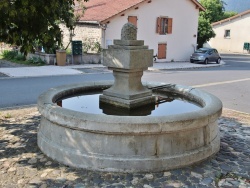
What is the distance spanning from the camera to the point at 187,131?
5.27 meters

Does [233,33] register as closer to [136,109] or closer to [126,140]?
[136,109]

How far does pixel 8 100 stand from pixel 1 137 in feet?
14.9

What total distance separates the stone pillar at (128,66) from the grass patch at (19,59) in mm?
15839

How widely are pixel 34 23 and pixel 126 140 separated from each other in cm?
275

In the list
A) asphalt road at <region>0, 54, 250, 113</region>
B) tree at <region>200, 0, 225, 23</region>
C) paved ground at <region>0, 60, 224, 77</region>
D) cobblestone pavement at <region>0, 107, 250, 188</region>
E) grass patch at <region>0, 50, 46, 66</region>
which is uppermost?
tree at <region>200, 0, 225, 23</region>

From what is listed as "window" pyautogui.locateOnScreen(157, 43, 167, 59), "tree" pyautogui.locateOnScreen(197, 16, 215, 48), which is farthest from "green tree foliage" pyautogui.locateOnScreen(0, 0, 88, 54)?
"tree" pyautogui.locateOnScreen(197, 16, 215, 48)

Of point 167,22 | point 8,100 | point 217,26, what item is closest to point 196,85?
point 8,100

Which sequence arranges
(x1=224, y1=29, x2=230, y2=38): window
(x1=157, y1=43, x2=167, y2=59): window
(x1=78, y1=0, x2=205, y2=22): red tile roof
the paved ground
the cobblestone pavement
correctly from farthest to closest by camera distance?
(x1=224, y1=29, x2=230, y2=38): window
(x1=157, y1=43, x2=167, y2=59): window
(x1=78, y1=0, x2=205, y2=22): red tile roof
the paved ground
the cobblestone pavement

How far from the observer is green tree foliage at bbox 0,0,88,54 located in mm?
5363

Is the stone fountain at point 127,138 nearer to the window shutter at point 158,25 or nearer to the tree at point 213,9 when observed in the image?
the window shutter at point 158,25

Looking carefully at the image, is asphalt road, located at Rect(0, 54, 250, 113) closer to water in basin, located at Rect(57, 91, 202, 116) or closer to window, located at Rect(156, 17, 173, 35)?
water in basin, located at Rect(57, 91, 202, 116)

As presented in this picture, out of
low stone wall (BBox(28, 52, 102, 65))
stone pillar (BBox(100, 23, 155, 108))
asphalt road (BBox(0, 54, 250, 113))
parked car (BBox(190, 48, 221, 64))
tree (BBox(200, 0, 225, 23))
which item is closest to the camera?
stone pillar (BBox(100, 23, 155, 108))

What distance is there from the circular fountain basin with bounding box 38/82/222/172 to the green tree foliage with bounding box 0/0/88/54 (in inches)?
51.8

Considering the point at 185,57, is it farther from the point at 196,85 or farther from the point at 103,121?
the point at 103,121
